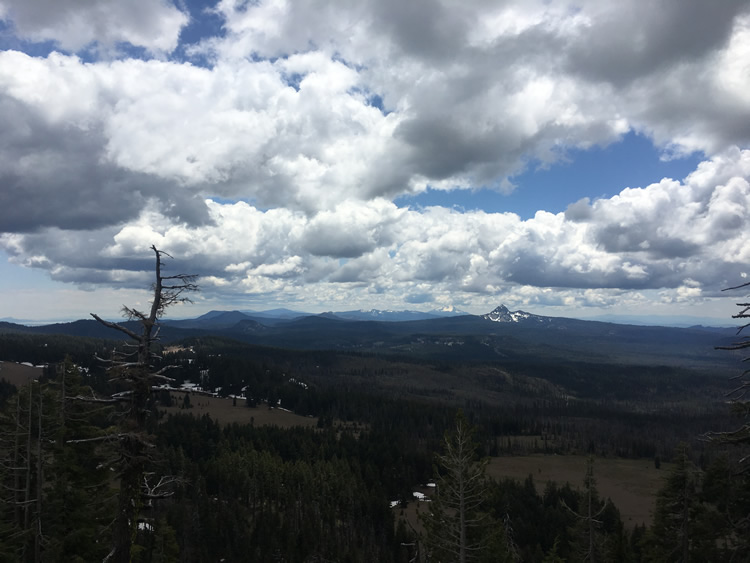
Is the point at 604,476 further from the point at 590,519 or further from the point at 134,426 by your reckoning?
the point at 134,426

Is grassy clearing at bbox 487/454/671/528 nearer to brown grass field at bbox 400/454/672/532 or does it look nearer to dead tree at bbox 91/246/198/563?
brown grass field at bbox 400/454/672/532

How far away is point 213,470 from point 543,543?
251 feet

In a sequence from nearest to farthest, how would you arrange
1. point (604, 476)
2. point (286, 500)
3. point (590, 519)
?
point (590, 519), point (286, 500), point (604, 476)

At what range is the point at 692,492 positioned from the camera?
99.7 ft

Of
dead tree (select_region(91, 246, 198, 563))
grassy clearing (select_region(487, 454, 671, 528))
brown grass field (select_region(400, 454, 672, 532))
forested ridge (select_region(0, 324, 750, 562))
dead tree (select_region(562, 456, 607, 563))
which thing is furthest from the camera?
grassy clearing (select_region(487, 454, 671, 528))

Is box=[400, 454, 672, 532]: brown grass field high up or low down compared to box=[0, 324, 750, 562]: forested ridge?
down

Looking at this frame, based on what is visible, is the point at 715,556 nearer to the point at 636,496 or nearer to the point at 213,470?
the point at 213,470

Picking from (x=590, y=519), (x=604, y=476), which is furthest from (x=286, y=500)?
(x=604, y=476)

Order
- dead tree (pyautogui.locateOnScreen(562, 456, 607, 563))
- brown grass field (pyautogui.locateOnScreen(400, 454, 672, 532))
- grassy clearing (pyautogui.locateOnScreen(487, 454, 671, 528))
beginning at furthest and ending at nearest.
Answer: grassy clearing (pyautogui.locateOnScreen(487, 454, 671, 528)) → brown grass field (pyautogui.locateOnScreen(400, 454, 672, 532)) → dead tree (pyautogui.locateOnScreen(562, 456, 607, 563))

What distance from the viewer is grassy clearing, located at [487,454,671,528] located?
142 m

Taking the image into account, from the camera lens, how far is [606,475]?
17912cm

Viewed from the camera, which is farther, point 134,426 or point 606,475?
point 606,475

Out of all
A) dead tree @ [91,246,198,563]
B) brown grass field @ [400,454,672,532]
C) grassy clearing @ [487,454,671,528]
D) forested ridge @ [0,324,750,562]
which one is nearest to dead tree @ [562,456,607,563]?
forested ridge @ [0,324,750,562]

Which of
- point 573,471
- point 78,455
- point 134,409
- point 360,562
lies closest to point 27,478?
point 78,455
